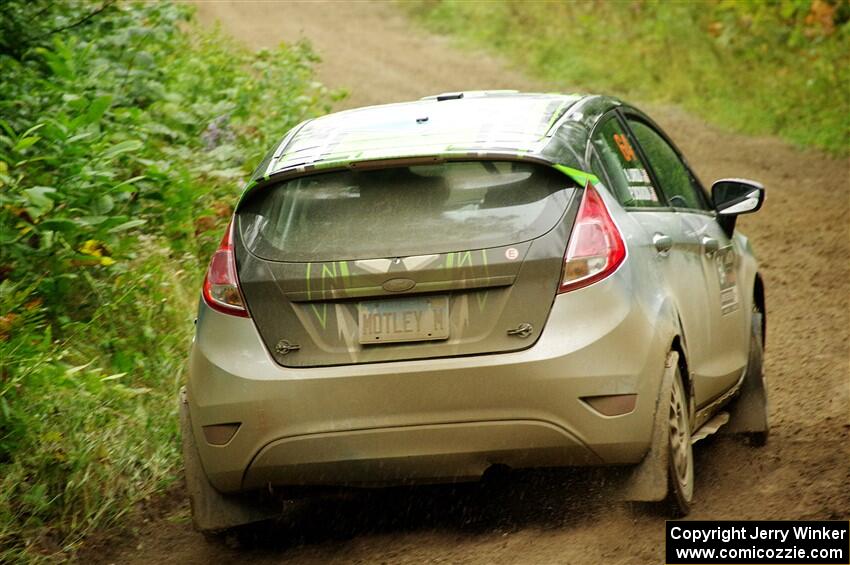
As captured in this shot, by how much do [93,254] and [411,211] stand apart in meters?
2.87

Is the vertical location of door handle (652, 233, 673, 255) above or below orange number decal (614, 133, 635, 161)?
below

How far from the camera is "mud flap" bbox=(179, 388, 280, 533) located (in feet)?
16.9

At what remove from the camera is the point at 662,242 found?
5297mm

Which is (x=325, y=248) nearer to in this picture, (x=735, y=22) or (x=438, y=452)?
(x=438, y=452)

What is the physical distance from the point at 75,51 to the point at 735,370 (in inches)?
223

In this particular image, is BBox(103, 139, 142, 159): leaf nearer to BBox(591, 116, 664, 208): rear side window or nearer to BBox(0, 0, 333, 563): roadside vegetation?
BBox(0, 0, 333, 563): roadside vegetation

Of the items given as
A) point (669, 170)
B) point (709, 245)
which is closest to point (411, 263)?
point (709, 245)

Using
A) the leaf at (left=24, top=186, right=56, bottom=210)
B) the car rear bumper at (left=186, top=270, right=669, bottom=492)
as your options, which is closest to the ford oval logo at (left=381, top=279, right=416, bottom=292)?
the car rear bumper at (left=186, top=270, right=669, bottom=492)

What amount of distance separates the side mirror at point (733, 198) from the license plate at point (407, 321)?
7.07ft

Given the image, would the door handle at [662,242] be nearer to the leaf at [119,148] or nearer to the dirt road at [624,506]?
the dirt road at [624,506]
